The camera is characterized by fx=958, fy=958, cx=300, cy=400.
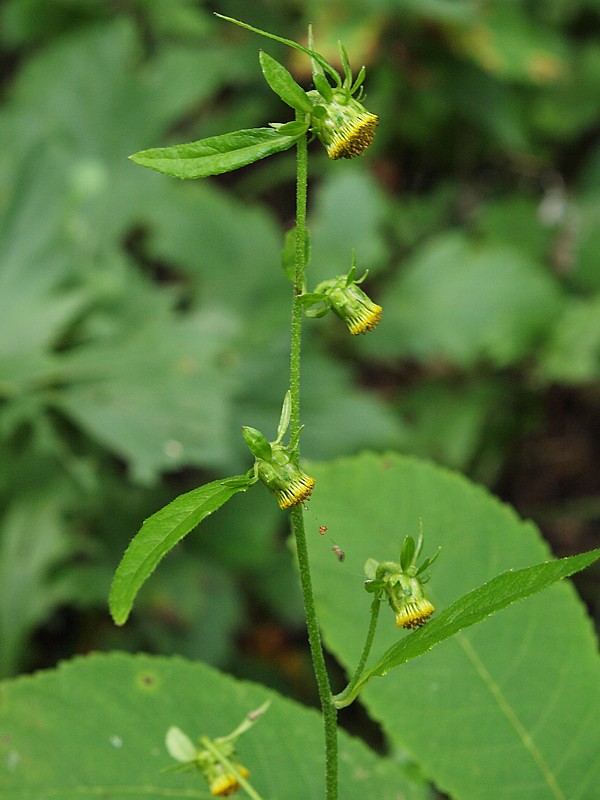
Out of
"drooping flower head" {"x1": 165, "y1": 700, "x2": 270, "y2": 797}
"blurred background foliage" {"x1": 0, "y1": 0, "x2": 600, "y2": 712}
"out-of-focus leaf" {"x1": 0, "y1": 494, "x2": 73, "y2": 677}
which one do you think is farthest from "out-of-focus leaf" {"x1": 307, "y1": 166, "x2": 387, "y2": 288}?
"drooping flower head" {"x1": 165, "y1": 700, "x2": 270, "y2": 797}

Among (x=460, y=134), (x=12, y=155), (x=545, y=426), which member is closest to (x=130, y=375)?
(x=12, y=155)

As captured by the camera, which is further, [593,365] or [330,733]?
[593,365]

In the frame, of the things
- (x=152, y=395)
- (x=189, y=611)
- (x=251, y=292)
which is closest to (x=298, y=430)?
(x=152, y=395)

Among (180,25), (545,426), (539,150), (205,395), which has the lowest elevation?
(545,426)

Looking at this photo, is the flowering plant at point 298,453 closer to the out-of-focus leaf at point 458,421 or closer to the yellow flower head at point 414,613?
the yellow flower head at point 414,613

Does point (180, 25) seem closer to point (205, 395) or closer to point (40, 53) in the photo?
point (40, 53)

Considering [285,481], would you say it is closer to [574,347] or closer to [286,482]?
[286,482]

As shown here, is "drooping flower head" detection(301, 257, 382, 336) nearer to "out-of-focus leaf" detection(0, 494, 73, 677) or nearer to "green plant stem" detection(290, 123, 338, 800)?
"green plant stem" detection(290, 123, 338, 800)
